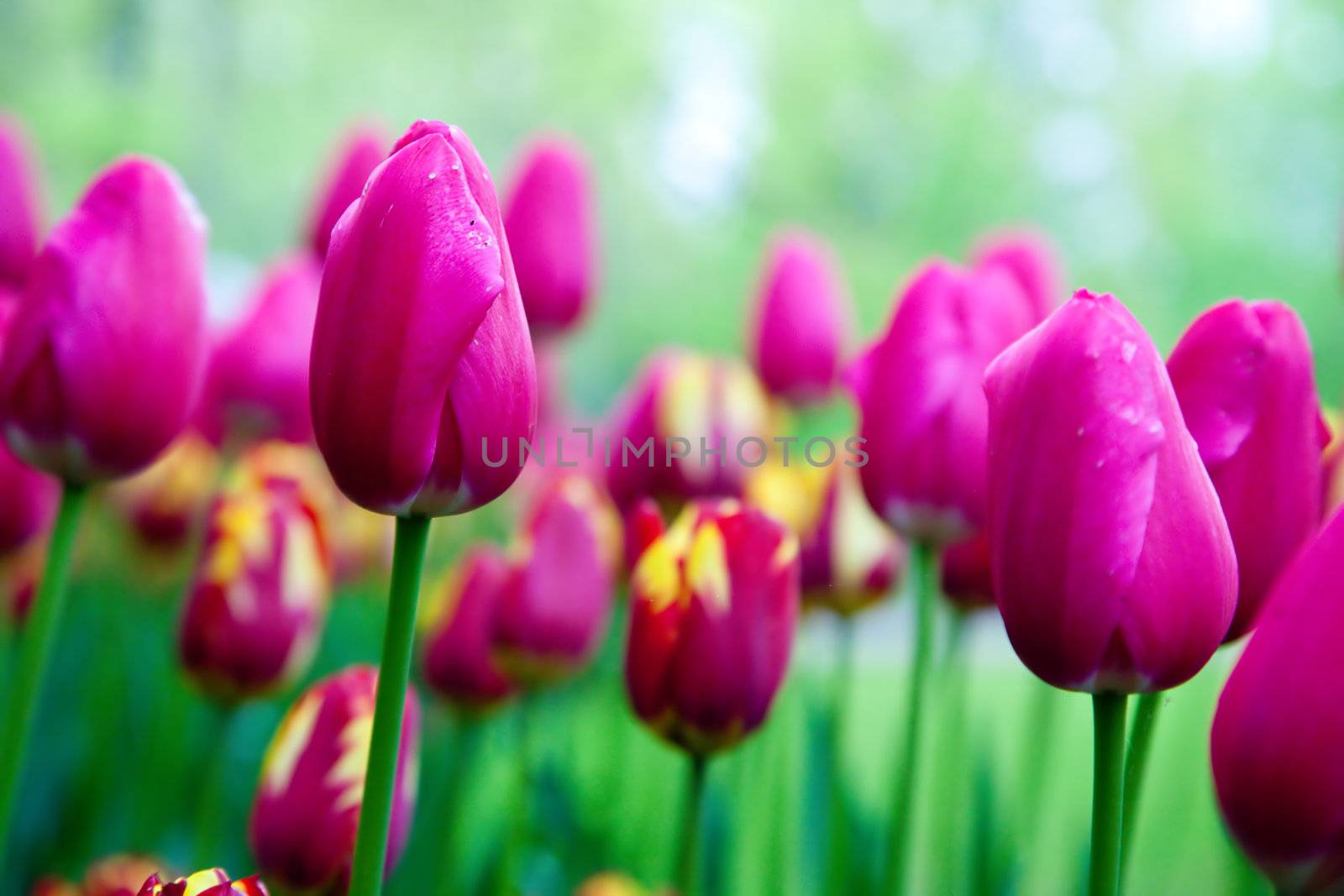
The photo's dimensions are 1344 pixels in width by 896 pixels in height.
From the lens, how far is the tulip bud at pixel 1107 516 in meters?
0.24

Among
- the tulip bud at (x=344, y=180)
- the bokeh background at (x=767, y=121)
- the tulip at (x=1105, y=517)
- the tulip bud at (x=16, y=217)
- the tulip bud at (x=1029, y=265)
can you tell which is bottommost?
the tulip at (x=1105, y=517)

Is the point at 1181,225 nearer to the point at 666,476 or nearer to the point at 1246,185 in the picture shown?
the point at 1246,185

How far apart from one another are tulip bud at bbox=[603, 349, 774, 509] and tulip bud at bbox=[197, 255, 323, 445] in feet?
0.67

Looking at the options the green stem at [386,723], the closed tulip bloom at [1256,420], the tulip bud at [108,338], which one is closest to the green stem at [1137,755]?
the closed tulip bloom at [1256,420]

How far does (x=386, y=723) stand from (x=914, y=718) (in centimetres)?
19

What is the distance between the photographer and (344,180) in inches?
27.8

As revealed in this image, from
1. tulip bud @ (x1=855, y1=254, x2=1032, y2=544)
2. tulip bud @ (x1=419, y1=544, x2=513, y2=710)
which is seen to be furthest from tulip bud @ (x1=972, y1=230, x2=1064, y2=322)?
tulip bud @ (x1=419, y1=544, x2=513, y2=710)

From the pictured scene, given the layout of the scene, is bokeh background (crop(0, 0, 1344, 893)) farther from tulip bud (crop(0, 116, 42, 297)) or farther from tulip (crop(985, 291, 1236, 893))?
tulip (crop(985, 291, 1236, 893))

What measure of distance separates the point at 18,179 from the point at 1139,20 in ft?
9.04

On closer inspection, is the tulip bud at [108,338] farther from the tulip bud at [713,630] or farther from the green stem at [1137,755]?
the green stem at [1137,755]

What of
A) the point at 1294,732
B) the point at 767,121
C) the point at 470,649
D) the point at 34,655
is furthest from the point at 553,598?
the point at 767,121

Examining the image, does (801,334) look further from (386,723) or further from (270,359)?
(386,723)

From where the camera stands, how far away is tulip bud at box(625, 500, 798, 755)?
1.18 ft

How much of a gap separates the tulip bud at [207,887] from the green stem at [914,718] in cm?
22
